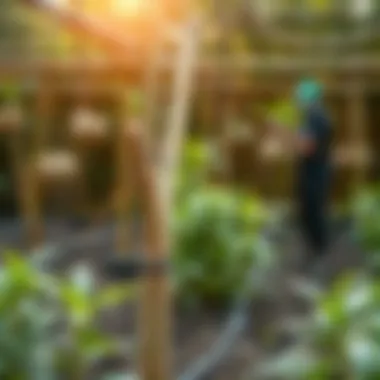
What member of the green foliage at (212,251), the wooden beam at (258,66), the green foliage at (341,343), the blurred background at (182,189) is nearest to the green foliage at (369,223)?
the blurred background at (182,189)

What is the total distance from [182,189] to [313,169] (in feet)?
2.72

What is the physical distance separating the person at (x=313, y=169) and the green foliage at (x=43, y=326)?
9.62 feet

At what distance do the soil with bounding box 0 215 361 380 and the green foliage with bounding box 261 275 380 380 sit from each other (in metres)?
1.07

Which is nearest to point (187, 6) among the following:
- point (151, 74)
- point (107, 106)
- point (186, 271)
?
point (151, 74)

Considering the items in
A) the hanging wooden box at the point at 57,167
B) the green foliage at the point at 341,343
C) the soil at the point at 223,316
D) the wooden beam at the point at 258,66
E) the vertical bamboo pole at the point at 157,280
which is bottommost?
the green foliage at the point at 341,343

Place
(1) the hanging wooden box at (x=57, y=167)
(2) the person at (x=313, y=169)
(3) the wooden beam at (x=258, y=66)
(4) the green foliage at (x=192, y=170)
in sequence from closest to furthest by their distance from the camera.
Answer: (4) the green foliage at (x=192, y=170) < (2) the person at (x=313, y=169) < (3) the wooden beam at (x=258, y=66) < (1) the hanging wooden box at (x=57, y=167)

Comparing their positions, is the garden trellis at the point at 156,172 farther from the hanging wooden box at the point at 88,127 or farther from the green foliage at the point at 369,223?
the hanging wooden box at the point at 88,127

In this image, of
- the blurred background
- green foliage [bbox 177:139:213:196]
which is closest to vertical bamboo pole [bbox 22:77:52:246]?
the blurred background

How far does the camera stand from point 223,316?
5070 mm

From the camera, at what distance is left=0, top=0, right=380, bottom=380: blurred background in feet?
10.1

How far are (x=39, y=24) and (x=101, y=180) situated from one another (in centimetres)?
129

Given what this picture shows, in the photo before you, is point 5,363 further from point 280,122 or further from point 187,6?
point 280,122

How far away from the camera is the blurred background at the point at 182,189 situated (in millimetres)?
3066

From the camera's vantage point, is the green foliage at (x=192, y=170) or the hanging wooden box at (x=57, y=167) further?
the hanging wooden box at (x=57, y=167)
